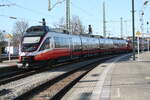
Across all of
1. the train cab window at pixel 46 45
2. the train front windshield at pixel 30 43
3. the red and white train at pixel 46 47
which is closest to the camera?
the red and white train at pixel 46 47

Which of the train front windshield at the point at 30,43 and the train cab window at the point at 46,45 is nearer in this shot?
the train front windshield at the point at 30,43

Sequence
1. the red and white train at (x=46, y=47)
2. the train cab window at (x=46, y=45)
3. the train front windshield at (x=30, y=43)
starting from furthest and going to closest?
the train cab window at (x=46, y=45)
the train front windshield at (x=30, y=43)
the red and white train at (x=46, y=47)

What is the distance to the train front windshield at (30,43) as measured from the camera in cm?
2730

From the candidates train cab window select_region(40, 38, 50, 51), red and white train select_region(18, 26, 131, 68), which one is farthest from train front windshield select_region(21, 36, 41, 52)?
train cab window select_region(40, 38, 50, 51)

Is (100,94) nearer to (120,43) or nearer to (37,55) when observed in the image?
(37,55)

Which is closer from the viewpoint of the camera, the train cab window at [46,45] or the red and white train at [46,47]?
the red and white train at [46,47]

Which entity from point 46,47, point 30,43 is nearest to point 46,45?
point 46,47

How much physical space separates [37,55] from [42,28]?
3086 millimetres

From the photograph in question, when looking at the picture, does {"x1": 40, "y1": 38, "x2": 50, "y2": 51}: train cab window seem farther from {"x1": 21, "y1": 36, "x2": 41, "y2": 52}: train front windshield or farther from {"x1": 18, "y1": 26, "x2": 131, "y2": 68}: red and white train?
{"x1": 21, "y1": 36, "x2": 41, "y2": 52}: train front windshield

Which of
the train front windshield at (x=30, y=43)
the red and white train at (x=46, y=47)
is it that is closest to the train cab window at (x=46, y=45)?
the red and white train at (x=46, y=47)

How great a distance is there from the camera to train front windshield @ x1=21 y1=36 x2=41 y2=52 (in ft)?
89.6

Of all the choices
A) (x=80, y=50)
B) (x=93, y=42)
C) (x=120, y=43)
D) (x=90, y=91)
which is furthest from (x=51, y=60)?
(x=120, y=43)

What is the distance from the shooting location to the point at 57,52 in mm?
31500

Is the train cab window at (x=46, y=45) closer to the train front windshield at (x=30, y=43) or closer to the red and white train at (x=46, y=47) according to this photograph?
the red and white train at (x=46, y=47)
